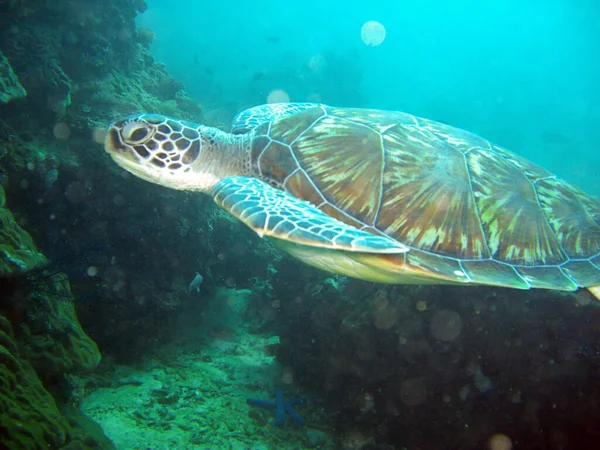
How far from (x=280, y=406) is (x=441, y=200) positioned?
2.98 metres

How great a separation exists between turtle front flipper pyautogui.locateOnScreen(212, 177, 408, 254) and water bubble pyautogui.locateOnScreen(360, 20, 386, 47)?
8356 centimetres

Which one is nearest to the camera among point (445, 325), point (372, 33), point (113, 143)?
point (445, 325)

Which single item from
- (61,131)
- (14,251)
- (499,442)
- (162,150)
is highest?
(61,131)

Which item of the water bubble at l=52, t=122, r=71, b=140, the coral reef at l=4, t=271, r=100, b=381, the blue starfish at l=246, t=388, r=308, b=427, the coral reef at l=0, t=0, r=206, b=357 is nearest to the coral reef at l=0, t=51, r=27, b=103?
the coral reef at l=0, t=0, r=206, b=357

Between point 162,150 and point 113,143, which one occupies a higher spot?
point 162,150

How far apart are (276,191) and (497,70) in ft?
269

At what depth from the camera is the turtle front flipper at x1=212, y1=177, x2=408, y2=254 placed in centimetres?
229

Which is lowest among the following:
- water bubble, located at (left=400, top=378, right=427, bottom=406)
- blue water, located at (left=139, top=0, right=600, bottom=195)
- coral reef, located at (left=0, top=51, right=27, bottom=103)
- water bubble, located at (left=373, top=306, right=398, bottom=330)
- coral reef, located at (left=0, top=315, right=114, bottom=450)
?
coral reef, located at (left=0, top=315, right=114, bottom=450)

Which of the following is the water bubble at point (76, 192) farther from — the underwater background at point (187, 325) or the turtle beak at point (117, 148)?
the turtle beak at point (117, 148)

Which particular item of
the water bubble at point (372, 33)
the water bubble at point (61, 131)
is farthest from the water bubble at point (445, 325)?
the water bubble at point (372, 33)

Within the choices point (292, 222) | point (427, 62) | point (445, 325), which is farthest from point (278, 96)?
point (427, 62)

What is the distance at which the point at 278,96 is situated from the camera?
2208 cm

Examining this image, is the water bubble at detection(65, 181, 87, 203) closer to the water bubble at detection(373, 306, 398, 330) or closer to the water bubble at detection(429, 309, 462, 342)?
the water bubble at detection(373, 306, 398, 330)

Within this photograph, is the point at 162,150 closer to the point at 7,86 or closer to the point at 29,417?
the point at 29,417
